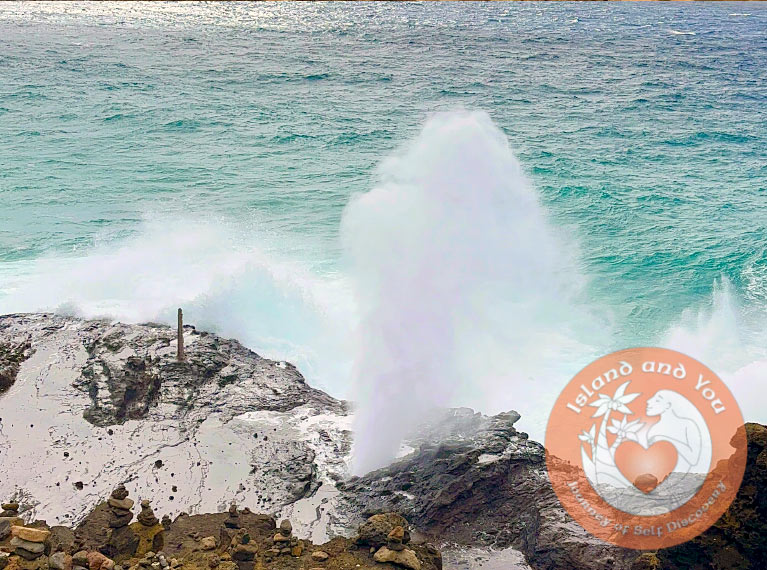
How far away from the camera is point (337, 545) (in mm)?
10617

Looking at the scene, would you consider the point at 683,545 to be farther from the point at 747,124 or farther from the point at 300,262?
the point at 747,124

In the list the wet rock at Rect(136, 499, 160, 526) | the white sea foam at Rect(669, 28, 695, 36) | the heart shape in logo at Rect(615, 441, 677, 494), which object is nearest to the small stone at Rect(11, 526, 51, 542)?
the wet rock at Rect(136, 499, 160, 526)

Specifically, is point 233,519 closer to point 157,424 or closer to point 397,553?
point 397,553

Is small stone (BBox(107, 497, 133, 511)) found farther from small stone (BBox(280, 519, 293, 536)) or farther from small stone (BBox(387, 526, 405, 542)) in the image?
small stone (BBox(387, 526, 405, 542))

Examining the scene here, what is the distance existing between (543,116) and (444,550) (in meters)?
33.9

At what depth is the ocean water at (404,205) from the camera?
17781 mm

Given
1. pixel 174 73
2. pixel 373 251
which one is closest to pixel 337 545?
pixel 373 251

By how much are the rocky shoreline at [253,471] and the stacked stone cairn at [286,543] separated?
4cm

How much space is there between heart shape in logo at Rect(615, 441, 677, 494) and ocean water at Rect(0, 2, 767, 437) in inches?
139

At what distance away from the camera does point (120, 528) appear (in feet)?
35.1

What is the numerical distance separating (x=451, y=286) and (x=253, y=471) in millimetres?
7271

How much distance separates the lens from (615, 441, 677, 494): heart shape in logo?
1098cm

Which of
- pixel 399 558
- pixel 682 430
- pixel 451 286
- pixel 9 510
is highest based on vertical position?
pixel 451 286

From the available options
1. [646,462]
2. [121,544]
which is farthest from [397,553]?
[646,462]
